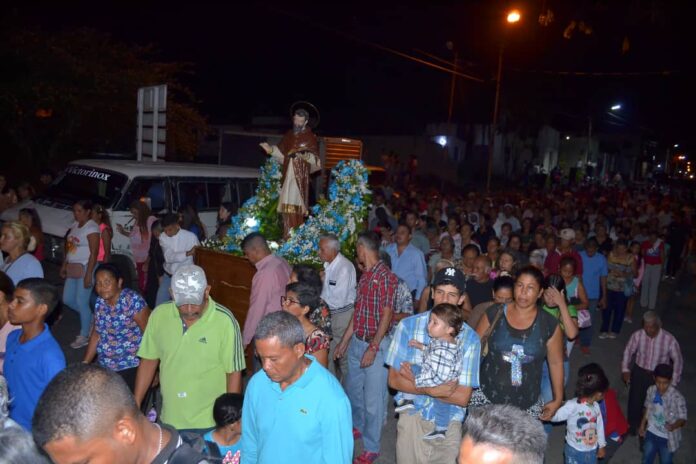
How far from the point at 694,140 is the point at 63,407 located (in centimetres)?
6034

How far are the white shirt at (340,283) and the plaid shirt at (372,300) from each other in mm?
751

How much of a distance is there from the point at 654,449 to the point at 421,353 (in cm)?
345

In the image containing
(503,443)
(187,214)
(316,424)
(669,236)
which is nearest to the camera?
(503,443)

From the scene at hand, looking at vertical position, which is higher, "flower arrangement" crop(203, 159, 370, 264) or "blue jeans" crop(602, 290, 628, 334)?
"flower arrangement" crop(203, 159, 370, 264)

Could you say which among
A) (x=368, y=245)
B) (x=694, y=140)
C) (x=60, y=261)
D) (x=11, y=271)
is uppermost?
(x=694, y=140)

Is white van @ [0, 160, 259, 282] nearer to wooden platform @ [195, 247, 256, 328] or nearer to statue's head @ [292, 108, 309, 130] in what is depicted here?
wooden platform @ [195, 247, 256, 328]

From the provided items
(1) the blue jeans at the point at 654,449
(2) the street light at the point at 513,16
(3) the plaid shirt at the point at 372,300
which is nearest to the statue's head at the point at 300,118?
(3) the plaid shirt at the point at 372,300

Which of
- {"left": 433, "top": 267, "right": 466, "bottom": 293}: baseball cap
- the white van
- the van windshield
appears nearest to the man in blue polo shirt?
{"left": 433, "top": 267, "right": 466, "bottom": 293}: baseball cap

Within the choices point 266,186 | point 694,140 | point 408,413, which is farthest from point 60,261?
point 694,140

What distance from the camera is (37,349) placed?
4.14 m

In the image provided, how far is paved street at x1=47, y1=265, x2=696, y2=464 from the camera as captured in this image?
6.62 metres

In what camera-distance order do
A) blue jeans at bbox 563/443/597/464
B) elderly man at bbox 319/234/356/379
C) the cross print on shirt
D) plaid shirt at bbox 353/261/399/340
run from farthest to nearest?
elderly man at bbox 319/234/356/379
plaid shirt at bbox 353/261/399/340
blue jeans at bbox 563/443/597/464
the cross print on shirt

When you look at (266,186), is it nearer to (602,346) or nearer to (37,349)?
(37,349)

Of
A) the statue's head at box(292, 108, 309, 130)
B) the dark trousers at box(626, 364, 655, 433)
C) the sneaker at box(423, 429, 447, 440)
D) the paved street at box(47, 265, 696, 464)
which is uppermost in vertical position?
the statue's head at box(292, 108, 309, 130)
